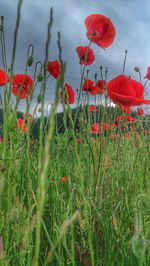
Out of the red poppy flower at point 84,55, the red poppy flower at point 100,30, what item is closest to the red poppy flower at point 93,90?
the red poppy flower at point 84,55

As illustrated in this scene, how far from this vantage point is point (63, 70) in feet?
1.31

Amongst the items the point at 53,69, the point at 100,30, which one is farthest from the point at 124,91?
the point at 53,69

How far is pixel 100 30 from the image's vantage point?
4.63 feet

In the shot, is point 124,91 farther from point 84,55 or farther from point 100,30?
point 84,55

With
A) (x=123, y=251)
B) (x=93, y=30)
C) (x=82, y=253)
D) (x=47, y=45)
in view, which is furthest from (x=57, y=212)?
(x=47, y=45)

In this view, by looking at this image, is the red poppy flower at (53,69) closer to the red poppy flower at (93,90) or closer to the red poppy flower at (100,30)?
the red poppy flower at (100,30)

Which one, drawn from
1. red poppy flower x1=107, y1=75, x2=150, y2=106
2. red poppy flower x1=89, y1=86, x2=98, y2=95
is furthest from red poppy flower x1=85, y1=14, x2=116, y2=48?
red poppy flower x1=89, y1=86, x2=98, y2=95

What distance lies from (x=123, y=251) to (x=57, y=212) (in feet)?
0.92

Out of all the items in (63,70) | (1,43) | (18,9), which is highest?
(1,43)

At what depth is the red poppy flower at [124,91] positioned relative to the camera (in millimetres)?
1146

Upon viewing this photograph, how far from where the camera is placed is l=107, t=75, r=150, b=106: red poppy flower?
3.76 feet

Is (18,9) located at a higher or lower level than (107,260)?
higher

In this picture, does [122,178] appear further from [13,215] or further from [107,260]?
[13,215]

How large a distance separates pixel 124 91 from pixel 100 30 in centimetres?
31
